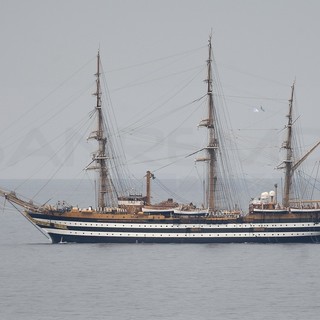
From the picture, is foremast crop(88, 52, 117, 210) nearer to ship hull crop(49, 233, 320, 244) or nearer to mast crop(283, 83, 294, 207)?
ship hull crop(49, 233, 320, 244)

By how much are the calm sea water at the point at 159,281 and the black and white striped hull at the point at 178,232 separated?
1.29 m

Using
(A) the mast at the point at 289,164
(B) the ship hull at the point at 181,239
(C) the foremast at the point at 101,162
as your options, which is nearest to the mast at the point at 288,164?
(A) the mast at the point at 289,164

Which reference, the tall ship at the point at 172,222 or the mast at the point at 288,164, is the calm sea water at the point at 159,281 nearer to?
the tall ship at the point at 172,222

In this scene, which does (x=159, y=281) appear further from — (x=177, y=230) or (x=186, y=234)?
(x=186, y=234)

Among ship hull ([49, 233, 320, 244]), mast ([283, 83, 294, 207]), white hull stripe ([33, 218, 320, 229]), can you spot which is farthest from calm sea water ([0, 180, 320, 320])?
mast ([283, 83, 294, 207])

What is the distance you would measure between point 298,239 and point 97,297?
37.0 meters

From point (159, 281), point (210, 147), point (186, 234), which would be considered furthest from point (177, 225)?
point (159, 281)

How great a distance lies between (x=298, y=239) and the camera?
409ft

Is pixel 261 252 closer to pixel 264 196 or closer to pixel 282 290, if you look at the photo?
pixel 264 196

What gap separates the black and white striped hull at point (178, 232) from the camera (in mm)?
123062

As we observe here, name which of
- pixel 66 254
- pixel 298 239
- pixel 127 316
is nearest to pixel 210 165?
pixel 298 239

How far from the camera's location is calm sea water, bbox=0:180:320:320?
8794cm

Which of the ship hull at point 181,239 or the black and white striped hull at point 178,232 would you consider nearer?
the black and white striped hull at point 178,232

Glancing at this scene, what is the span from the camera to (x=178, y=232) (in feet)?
407
